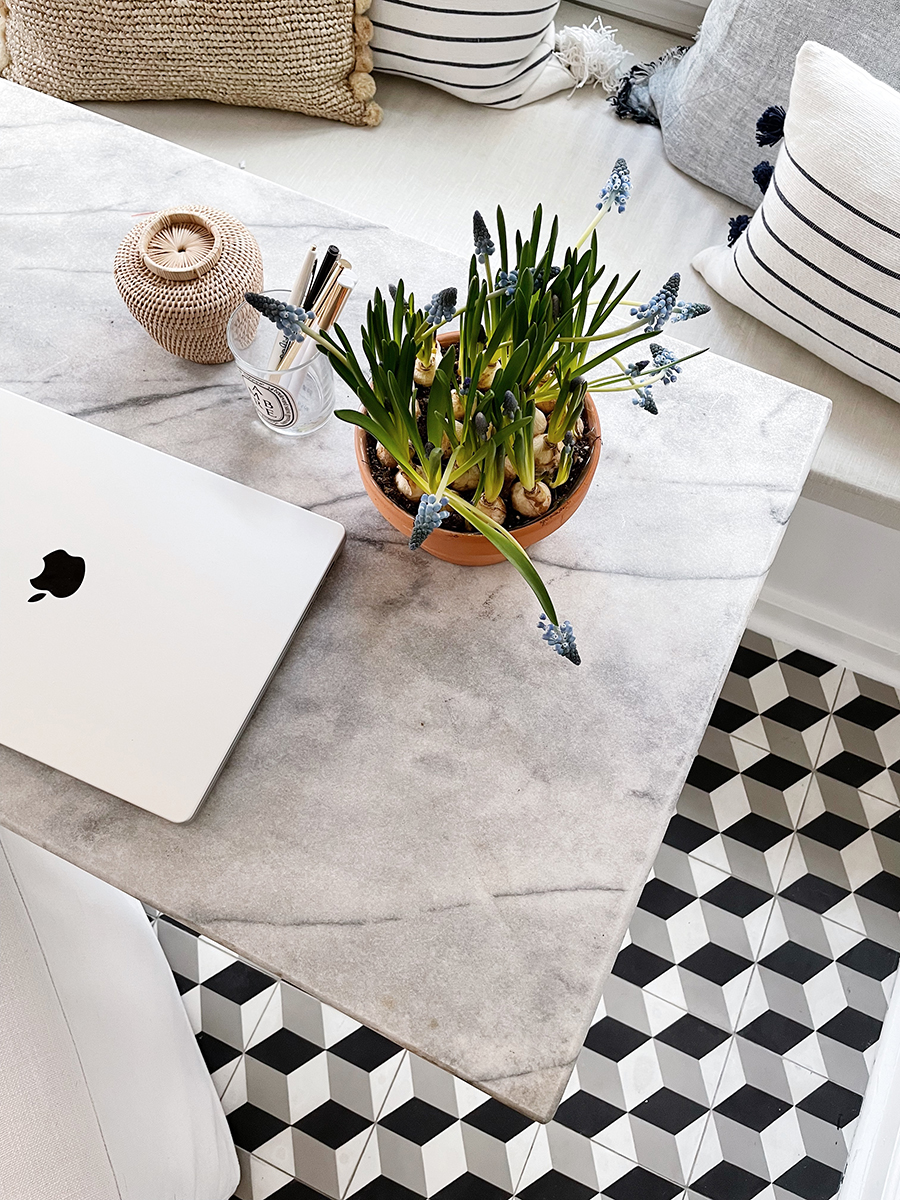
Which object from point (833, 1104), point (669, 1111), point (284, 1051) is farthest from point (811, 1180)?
point (284, 1051)

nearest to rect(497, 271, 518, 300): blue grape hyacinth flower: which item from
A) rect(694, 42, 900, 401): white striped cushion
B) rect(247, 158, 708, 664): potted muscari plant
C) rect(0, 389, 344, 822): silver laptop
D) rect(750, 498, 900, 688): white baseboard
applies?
rect(247, 158, 708, 664): potted muscari plant

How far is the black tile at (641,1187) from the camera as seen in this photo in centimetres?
133

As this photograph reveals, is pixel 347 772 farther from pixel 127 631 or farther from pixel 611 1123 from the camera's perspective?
pixel 611 1123

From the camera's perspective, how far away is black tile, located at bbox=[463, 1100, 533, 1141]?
136cm

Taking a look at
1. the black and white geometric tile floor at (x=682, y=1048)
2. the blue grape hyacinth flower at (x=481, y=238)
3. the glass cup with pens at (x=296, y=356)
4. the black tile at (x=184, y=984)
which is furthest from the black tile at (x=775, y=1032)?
the blue grape hyacinth flower at (x=481, y=238)

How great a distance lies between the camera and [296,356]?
842 millimetres

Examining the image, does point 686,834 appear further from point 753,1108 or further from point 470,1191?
point 470,1191

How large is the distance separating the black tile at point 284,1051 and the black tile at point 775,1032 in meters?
0.65

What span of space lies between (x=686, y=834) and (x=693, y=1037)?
0.30 metres

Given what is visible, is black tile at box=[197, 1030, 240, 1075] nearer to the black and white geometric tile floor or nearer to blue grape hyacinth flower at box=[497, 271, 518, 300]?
the black and white geometric tile floor

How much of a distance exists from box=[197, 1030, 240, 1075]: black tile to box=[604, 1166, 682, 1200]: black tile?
1.87 feet

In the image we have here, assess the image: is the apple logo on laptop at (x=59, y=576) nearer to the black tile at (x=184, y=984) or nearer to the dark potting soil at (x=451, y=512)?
the dark potting soil at (x=451, y=512)

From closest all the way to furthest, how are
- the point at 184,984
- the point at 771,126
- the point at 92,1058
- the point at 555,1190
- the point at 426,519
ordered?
the point at 426,519 → the point at 92,1058 → the point at 771,126 → the point at 555,1190 → the point at 184,984

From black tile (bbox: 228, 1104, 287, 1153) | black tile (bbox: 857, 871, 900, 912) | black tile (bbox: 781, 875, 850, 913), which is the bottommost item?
black tile (bbox: 228, 1104, 287, 1153)
